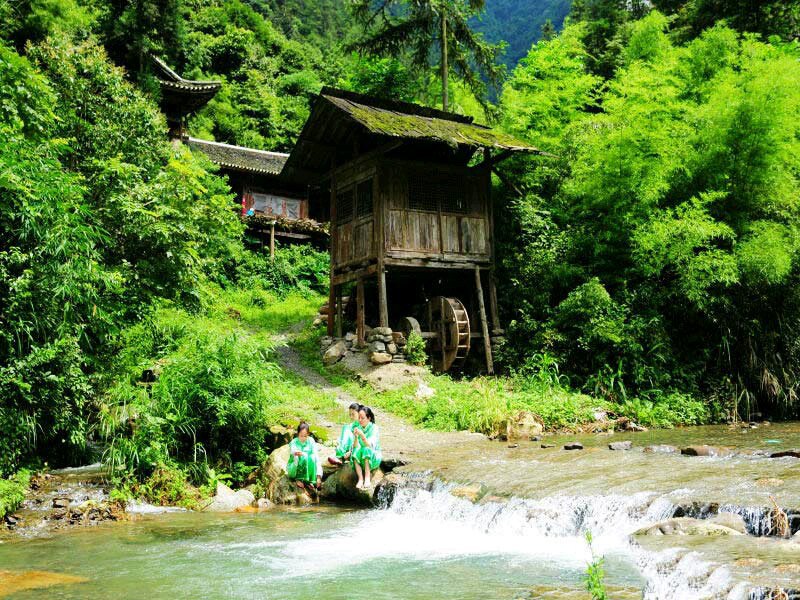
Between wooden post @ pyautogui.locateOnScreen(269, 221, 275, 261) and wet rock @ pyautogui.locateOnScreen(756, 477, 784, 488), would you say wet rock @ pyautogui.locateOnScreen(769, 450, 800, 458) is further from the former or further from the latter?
wooden post @ pyautogui.locateOnScreen(269, 221, 275, 261)

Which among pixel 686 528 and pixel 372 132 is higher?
pixel 372 132

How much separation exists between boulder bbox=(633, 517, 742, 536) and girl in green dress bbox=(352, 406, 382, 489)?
4.05 m

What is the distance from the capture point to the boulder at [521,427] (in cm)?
1223

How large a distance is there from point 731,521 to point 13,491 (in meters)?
7.94

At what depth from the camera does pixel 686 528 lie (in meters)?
5.61

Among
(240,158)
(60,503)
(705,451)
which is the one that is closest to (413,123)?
(705,451)

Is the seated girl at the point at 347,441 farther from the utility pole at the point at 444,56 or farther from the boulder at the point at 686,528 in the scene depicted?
the utility pole at the point at 444,56

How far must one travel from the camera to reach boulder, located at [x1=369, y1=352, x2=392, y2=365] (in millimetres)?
15852

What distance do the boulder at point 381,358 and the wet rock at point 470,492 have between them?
7.83 meters

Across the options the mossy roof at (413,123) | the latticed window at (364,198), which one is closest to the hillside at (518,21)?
the mossy roof at (413,123)

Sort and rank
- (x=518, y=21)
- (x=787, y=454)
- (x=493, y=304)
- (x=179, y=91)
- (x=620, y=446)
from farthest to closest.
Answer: (x=518, y=21) < (x=179, y=91) < (x=493, y=304) < (x=620, y=446) < (x=787, y=454)

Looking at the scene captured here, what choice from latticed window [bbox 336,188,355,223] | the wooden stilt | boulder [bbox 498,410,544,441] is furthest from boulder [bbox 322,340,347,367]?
boulder [bbox 498,410,544,441]

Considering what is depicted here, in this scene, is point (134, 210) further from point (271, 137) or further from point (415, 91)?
point (271, 137)

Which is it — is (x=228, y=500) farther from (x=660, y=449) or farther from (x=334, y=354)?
(x=334, y=354)
